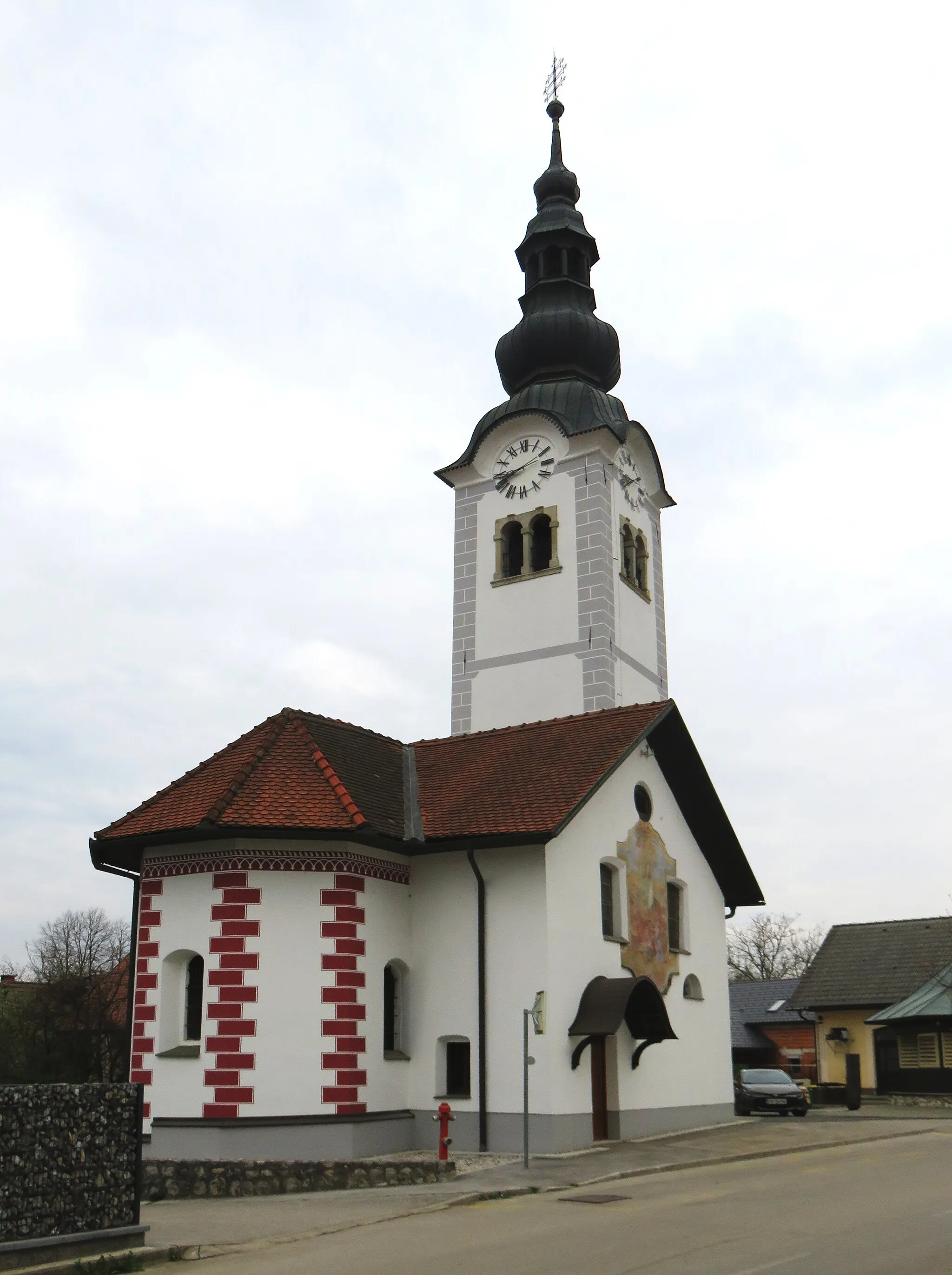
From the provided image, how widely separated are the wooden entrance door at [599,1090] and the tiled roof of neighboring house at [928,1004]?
Result: 1910 cm

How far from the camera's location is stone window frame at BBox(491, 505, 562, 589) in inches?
1337

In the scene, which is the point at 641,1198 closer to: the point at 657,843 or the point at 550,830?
the point at 550,830

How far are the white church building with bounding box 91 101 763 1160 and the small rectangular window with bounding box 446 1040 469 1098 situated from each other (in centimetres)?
5

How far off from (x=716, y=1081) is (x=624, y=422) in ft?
57.0

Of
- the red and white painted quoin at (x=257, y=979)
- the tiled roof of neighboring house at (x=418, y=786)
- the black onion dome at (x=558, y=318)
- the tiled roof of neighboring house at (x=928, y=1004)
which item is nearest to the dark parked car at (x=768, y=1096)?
the tiled roof of neighboring house at (x=418, y=786)

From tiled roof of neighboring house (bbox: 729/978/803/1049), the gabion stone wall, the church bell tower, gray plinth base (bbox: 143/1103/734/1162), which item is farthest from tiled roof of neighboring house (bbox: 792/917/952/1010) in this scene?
the gabion stone wall

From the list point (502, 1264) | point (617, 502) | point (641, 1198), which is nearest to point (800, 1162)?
point (641, 1198)

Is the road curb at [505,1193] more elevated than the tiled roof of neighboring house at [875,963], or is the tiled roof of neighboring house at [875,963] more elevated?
the tiled roof of neighboring house at [875,963]

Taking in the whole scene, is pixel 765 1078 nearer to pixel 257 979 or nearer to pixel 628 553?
pixel 628 553

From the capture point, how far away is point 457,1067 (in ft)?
68.7

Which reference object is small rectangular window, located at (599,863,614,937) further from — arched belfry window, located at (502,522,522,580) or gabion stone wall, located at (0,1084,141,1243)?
arched belfry window, located at (502,522,522,580)

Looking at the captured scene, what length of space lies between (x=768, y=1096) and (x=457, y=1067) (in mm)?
12148

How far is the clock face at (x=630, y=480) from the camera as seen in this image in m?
35.0

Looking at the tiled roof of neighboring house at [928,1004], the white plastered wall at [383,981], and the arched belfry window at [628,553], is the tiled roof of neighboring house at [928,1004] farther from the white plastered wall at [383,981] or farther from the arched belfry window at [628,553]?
the white plastered wall at [383,981]
